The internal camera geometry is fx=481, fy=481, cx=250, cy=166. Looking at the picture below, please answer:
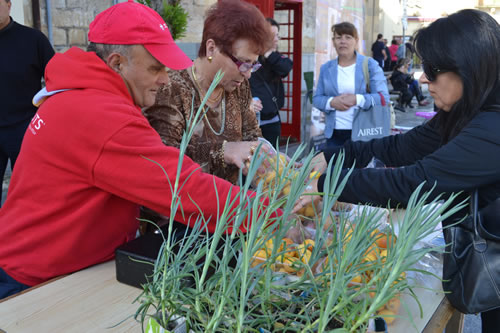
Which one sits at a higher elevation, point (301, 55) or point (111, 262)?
point (301, 55)

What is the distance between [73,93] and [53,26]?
401 cm

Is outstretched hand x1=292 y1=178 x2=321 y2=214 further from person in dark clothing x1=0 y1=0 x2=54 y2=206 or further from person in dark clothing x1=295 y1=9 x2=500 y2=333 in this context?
person in dark clothing x1=0 y1=0 x2=54 y2=206

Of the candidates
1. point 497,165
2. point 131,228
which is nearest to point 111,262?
point 131,228

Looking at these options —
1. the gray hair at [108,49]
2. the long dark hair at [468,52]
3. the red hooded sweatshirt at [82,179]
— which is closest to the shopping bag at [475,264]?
the long dark hair at [468,52]

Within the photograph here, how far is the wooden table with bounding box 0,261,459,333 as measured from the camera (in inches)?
48.3

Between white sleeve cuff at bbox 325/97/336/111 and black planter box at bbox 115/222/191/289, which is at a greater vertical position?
white sleeve cuff at bbox 325/97/336/111

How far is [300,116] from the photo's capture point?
858cm

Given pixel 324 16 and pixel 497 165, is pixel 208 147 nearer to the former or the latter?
pixel 497 165

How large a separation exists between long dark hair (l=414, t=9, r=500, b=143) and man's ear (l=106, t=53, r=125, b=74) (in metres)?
1.07

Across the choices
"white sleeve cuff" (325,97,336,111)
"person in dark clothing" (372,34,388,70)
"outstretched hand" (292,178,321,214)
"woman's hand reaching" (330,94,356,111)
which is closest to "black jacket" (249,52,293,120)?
"white sleeve cuff" (325,97,336,111)

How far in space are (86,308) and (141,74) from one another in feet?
2.60

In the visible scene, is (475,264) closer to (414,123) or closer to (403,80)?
(414,123)

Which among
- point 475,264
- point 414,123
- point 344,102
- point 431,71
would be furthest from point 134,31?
point 414,123

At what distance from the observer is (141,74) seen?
1.67 metres
